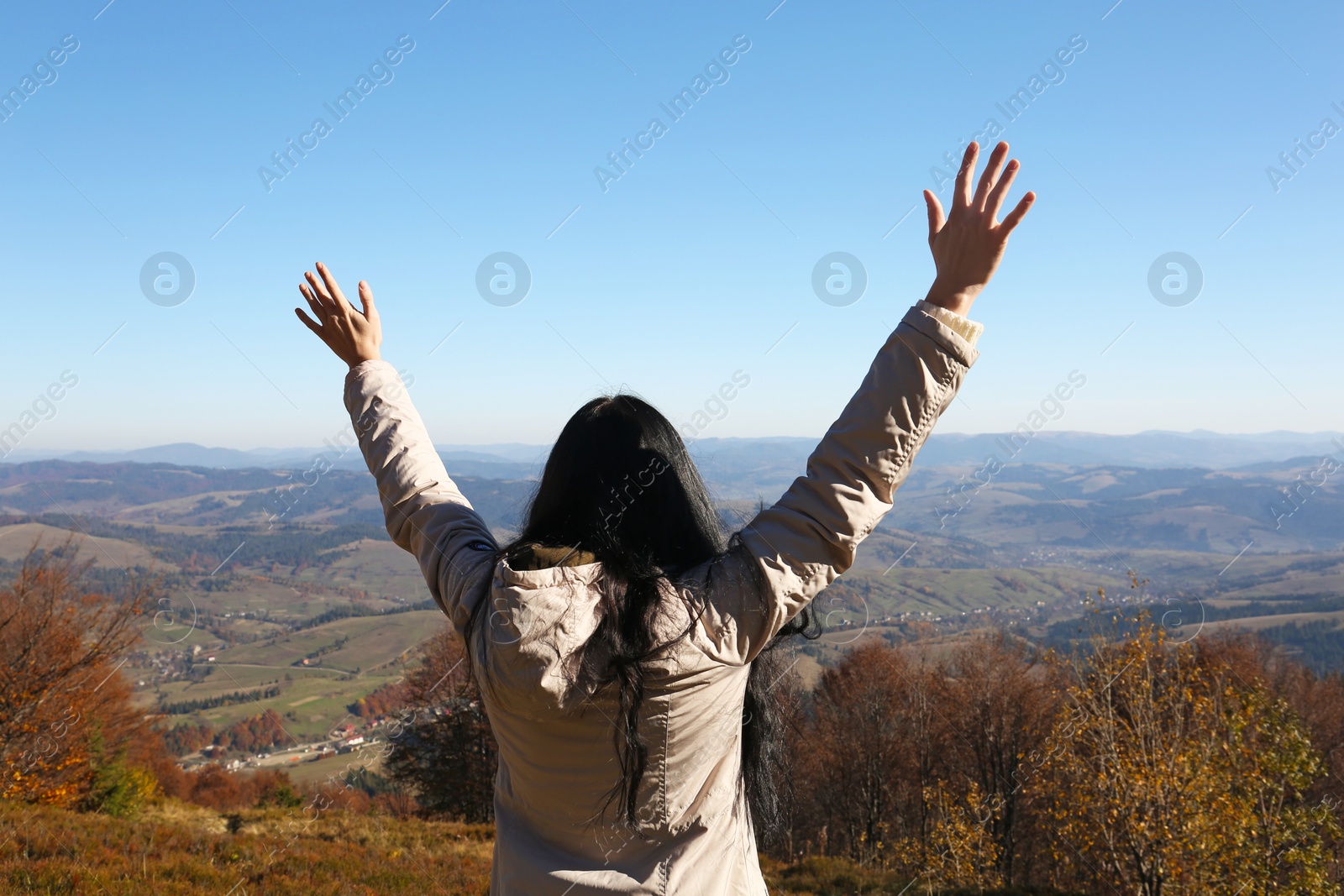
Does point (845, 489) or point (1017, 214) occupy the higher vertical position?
point (1017, 214)

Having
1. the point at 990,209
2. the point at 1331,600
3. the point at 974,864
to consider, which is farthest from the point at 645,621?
the point at 1331,600

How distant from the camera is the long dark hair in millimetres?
1324

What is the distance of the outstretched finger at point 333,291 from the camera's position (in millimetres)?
2189

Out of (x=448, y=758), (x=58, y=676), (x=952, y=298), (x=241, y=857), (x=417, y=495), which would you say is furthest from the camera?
(x=448, y=758)

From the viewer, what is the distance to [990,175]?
1504 millimetres

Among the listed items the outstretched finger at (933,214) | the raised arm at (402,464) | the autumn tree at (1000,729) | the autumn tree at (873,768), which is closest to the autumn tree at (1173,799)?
the outstretched finger at (933,214)

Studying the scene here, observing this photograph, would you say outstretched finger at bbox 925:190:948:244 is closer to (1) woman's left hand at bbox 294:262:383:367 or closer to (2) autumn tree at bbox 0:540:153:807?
(1) woman's left hand at bbox 294:262:383:367

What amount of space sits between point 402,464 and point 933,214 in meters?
1.39

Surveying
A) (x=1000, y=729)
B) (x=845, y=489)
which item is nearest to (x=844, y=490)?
(x=845, y=489)

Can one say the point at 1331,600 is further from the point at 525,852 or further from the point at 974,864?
the point at 525,852

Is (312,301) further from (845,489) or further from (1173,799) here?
(1173,799)

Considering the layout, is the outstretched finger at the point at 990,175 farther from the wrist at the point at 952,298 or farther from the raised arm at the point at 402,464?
the raised arm at the point at 402,464

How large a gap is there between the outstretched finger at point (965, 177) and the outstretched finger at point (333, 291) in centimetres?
165

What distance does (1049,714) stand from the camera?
Result: 1449 inches
